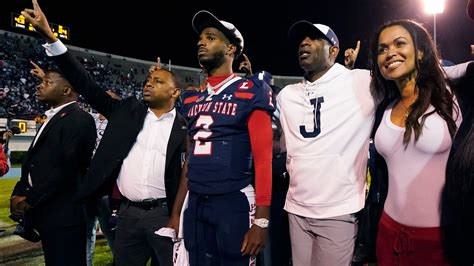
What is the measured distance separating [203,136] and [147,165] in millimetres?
775

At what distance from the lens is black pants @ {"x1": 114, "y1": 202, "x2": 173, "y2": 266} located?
2.98 metres

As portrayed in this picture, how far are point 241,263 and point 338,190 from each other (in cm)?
75

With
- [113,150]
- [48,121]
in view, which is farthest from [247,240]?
[48,121]

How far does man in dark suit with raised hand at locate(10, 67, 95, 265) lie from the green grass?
1757mm

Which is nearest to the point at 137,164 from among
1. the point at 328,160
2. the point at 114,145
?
the point at 114,145

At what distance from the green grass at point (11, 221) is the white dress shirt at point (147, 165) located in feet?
Result: 7.53

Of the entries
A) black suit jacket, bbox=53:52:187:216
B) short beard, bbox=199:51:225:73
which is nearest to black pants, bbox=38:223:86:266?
black suit jacket, bbox=53:52:187:216

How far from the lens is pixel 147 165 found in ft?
10.3

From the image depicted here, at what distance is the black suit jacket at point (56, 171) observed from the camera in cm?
324

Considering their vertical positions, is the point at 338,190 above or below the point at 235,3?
below

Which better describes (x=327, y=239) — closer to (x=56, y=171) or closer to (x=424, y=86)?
(x=424, y=86)

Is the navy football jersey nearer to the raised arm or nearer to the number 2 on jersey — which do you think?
the number 2 on jersey

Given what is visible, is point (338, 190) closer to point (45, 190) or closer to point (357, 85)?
point (357, 85)

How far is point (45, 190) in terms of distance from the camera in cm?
320
